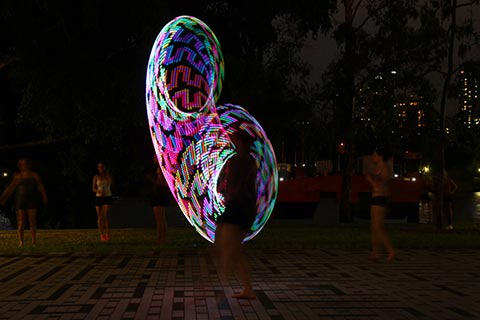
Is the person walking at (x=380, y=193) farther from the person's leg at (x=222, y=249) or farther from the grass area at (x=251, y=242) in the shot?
the person's leg at (x=222, y=249)

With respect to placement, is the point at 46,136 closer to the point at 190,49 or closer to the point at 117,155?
the point at 117,155

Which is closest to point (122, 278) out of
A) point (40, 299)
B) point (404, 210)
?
point (40, 299)

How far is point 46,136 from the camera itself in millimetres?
23469

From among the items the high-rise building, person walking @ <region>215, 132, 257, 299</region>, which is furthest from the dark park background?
person walking @ <region>215, 132, 257, 299</region>

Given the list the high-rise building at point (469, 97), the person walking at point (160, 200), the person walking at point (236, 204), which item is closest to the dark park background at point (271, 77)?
the high-rise building at point (469, 97)

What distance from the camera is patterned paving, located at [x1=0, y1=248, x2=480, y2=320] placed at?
7980mm

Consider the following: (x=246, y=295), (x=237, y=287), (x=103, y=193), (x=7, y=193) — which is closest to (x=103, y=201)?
(x=103, y=193)

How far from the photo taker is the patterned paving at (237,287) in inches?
314

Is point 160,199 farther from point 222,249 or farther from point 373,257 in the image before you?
point 222,249

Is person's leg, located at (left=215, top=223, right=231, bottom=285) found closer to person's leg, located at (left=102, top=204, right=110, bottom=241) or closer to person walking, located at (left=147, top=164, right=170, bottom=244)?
person walking, located at (left=147, top=164, right=170, bottom=244)

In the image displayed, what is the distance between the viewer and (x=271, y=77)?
21.0 metres

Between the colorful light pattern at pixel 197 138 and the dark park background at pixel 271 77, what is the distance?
3.95m

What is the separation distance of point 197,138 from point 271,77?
551 cm

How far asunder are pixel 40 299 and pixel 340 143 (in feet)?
54.7
